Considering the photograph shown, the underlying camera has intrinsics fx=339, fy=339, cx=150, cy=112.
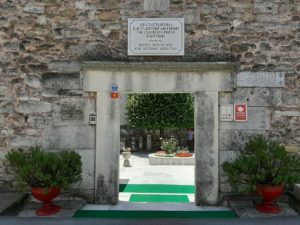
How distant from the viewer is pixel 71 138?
536cm

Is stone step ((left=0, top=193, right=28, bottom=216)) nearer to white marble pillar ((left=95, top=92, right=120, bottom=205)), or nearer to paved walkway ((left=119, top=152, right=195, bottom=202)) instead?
white marble pillar ((left=95, top=92, right=120, bottom=205))

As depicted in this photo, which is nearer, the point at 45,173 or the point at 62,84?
the point at 45,173

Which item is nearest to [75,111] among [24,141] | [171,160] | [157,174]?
[24,141]

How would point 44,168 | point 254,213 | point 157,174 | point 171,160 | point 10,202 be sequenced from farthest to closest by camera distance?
point 171,160 → point 157,174 → point 10,202 → point 254,213 → point 44,168

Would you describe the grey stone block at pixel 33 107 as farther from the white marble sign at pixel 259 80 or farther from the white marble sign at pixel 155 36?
the white marble sign at pixel 259 80

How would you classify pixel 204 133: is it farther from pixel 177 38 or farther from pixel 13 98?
pixel 13 98

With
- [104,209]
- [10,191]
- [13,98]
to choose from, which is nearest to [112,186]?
[104,209]

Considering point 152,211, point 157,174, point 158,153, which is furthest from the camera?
point 158,153

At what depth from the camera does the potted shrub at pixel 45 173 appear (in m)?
4.51

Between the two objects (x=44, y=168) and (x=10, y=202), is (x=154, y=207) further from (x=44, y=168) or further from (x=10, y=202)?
(x=10, y=202)

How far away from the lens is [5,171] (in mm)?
5414

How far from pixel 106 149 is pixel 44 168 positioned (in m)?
1.08

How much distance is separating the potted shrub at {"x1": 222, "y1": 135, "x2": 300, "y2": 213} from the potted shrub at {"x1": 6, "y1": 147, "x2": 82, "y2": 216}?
89.8 inches

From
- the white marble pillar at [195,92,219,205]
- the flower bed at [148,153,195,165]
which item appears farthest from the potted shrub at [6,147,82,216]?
the flower bed at [148,153,195,165]
